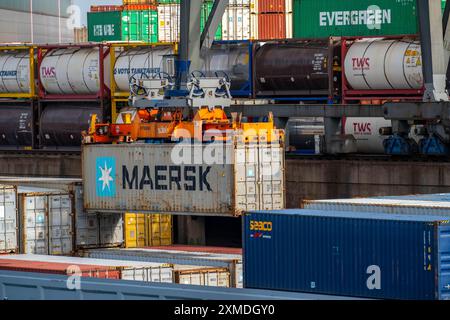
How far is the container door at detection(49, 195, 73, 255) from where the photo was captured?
4653 cm

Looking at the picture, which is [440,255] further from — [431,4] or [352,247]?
[431,4]

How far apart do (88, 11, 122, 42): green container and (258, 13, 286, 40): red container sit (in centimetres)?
1450

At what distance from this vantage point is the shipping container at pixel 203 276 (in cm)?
3781

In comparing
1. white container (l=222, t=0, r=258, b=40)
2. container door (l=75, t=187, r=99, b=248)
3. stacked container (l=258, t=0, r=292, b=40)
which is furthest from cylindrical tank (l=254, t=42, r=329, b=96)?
container door (l=75, t=187, r=99, b=248)

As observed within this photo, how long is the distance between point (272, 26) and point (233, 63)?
920cm

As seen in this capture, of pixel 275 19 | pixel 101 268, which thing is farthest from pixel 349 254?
pixel 275 19

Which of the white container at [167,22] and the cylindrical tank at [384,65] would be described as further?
the white container at [167,22]

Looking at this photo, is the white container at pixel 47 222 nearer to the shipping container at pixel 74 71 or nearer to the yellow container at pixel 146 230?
the yellow container at pixel 146 230

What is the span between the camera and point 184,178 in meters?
46.7

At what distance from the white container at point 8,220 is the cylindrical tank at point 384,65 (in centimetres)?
1942

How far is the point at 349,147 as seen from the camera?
185 ft

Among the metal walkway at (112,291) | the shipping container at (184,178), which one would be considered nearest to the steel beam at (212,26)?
the shipping container at (184,178)

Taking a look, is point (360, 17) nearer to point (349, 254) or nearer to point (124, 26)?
point (124, 26)
